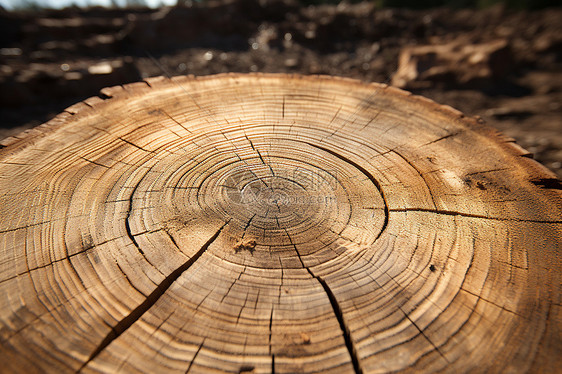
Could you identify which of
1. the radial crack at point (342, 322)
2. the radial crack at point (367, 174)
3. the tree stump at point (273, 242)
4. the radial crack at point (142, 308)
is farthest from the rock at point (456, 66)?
the radial crack at point (142, 308)

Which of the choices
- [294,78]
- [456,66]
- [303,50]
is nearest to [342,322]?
[294,78]

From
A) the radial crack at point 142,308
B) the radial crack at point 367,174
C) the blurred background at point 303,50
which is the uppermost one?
the blurred background at point 303,50

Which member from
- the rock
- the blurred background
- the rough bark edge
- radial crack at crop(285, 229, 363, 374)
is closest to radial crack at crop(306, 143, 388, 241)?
radial crack at crop(285, 229, 363, 374)

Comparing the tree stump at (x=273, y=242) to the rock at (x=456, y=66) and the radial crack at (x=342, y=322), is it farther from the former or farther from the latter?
the rock at (x=456, y=66)

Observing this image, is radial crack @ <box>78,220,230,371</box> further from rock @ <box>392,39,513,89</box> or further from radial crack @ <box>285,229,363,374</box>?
rock @ <box>392,39,513,89</box>

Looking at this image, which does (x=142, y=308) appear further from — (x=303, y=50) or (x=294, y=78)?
(x=303, y=50)

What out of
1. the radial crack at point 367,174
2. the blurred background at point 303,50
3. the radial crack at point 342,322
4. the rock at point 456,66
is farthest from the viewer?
the rock at point 456,66
